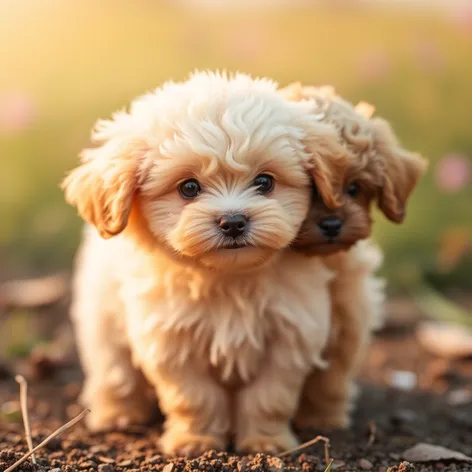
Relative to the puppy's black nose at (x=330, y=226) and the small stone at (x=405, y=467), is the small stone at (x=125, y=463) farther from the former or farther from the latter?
the puppy's black nose at (x=330, y=226)

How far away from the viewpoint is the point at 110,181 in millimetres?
3189

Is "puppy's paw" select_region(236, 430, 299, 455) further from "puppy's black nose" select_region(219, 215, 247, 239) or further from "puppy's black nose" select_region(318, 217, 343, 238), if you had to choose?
"puppy's black nose" select_region(219, 215, 247, 239)

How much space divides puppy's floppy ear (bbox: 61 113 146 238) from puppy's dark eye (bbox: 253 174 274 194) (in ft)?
1.67

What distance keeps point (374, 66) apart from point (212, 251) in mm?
6243

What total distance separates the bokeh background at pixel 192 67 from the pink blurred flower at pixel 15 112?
0.02m

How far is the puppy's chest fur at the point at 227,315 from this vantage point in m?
3.39

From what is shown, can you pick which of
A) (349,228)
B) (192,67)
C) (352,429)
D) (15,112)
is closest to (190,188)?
(349,228)

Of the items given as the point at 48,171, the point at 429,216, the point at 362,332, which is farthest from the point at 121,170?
the point at 48,171

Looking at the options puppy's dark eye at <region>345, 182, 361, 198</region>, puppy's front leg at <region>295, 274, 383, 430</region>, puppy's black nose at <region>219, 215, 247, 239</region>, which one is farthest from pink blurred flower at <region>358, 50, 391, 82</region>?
puppy's black nose at <region>219, 215, 247, 239</region>

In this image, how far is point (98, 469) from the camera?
128 inches

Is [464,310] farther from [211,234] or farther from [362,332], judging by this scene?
[211,234]

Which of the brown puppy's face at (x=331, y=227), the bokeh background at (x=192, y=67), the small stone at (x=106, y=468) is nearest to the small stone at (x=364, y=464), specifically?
the brown puppy's face at (x=331, y=227)

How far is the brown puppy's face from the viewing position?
3.25m

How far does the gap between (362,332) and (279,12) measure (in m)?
6.20
